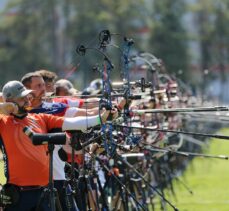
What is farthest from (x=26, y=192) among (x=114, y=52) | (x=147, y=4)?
(x=147, y=4)

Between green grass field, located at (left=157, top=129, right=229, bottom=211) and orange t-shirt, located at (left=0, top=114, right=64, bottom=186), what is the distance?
5874 mm

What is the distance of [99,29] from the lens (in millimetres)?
64125

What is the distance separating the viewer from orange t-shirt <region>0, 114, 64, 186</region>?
765cm

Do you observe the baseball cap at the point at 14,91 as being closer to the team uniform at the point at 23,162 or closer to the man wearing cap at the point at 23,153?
the man wearing cap at the point at 23,153

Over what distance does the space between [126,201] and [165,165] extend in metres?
5.21

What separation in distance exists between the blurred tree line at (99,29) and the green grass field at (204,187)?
37748 millimetres

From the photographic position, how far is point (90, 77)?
6044 centimetres

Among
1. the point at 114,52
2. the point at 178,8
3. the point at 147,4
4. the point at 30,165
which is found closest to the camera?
the point at 30,165

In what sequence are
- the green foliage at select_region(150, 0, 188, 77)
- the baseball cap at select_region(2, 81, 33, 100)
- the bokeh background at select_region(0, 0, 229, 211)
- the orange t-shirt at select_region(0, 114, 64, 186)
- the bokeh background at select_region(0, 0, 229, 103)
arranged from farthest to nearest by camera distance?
the bokeh background at select_region(0, 0, 229, 103), the bokeh background at select_region(0, 0, 229, 211), the green foliage at select_region(150, 0, 188, 77), the baseball cap at select_region(2, 81, 33, 100), the orange t-shirt at select_region(0, 114, 64, 186)

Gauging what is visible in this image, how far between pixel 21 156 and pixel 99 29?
56737mm

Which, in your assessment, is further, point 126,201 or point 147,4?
point 147,4

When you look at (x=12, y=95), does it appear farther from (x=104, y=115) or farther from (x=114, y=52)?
(x=114, y=52)

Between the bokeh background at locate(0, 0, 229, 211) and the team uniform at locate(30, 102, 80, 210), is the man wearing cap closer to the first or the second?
the team uniform at locate(30, 102, 80, 210)

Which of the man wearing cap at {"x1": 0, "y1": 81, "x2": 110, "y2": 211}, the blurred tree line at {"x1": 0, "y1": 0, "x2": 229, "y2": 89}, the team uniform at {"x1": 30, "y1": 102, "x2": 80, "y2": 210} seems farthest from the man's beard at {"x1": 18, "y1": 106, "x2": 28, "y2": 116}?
the blurred tree line at {"x1": 0, "y1": 0, "x2": 229, "y2": 89}
